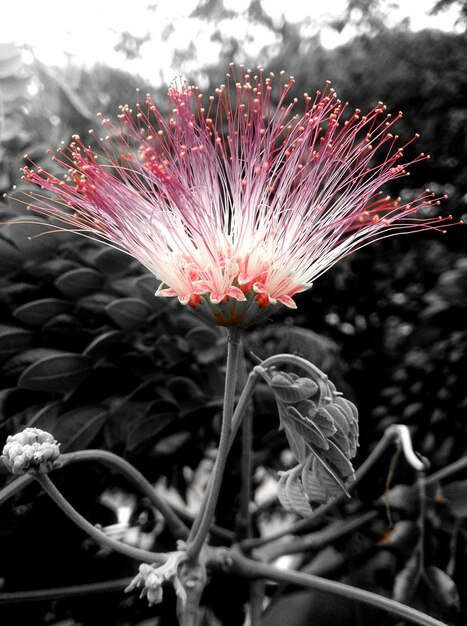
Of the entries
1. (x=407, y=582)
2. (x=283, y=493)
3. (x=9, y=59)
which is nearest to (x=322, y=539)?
(x=407, y=582)

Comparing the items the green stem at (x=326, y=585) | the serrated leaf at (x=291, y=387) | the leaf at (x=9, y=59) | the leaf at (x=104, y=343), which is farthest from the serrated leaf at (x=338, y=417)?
the leaf at (x=9, y=59)

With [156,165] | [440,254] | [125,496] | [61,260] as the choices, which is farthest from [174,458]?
[440,254]

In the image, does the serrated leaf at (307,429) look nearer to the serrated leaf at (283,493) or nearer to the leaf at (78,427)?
the serrated leaf at (283,493)

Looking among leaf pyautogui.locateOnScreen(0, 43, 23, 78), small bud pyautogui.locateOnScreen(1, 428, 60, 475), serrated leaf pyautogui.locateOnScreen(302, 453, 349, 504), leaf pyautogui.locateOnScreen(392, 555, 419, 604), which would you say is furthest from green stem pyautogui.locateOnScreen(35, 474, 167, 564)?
leaf pyautogui.locateOnScreen(0, 43, 23, 78)

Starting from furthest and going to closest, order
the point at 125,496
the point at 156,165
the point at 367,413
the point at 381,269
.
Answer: the point at 381,269 < the point at 367,413 < the point at 125,496 < the point at 156,165

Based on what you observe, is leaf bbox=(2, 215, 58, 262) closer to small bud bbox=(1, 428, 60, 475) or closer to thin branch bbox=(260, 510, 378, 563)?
small bud bbox=(1, 428, 60, 475)

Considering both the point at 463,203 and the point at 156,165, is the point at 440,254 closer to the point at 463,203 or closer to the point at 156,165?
the point at 463,203

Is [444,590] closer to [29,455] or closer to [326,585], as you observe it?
[326,585]
